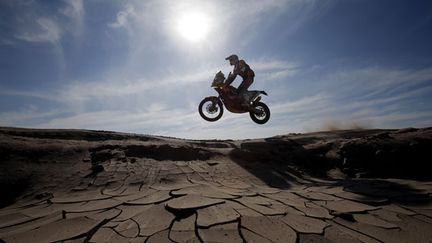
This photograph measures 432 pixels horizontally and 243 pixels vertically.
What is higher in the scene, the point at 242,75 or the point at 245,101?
the point at 242,75

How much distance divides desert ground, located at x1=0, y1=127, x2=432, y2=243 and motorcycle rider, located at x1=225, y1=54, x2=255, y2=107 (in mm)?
1954

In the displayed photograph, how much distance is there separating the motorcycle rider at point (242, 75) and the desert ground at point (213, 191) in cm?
195

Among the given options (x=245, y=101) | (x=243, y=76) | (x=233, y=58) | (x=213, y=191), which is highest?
(x=233, y=58)

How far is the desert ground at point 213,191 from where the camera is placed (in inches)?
95.9

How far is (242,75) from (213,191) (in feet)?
16.6

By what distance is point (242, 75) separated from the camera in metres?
7.96

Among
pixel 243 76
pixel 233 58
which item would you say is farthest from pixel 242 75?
pixel 233 58

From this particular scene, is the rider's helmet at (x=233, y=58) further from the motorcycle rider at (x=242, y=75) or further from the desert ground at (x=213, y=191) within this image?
the desert ground at (x=213, y=191)

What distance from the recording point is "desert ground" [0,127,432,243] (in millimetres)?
2436

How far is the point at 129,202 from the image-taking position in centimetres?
304

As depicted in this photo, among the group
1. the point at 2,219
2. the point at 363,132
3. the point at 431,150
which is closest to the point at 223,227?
the point at 2,219

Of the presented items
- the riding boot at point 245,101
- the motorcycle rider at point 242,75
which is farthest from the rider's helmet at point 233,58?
the riding boot at point 245,101

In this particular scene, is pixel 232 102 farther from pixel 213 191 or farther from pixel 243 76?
pixel 213 191

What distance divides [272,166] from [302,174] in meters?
0.55
